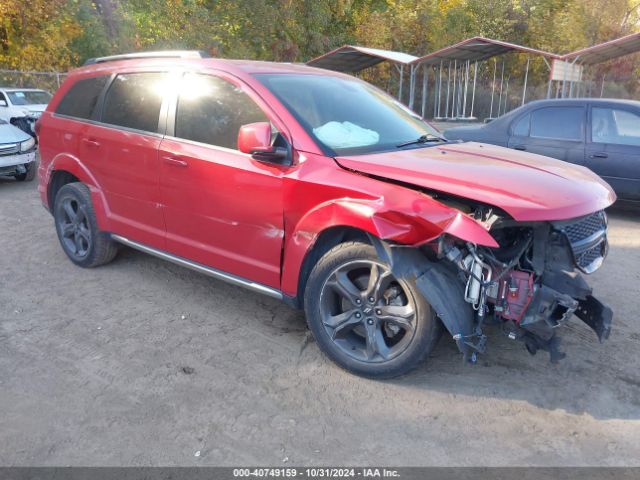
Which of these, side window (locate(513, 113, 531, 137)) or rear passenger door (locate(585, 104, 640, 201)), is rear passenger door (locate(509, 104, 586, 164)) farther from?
rear passenger door (locate(585, 104, 640, 201))

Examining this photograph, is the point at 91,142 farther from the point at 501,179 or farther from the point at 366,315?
the point at 501,179

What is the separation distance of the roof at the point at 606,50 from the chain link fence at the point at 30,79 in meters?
18.0

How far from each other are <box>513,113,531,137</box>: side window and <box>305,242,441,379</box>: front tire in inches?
212

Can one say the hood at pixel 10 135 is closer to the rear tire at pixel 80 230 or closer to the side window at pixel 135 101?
the rear tire at pixel 80 230

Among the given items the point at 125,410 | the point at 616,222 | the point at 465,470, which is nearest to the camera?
the point at 465,470

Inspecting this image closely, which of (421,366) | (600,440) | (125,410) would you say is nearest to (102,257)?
(125,410)

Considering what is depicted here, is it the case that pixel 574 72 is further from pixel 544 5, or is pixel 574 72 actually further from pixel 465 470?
pixel 465 470

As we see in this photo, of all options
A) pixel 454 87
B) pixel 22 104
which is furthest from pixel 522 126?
pixel 454 87

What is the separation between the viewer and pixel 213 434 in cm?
284

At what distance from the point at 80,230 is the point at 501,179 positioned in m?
3.85

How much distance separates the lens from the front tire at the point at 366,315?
10.2 ft

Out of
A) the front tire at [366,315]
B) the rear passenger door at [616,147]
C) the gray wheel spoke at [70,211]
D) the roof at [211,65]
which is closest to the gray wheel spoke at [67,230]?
the gray wheel spoke at [70,211]

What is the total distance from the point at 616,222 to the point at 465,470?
5.70 meters


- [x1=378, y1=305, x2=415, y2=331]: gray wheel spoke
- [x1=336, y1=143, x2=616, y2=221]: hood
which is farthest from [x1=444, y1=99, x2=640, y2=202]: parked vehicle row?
[x1=378, y1=305, x2=415, y2=331]: gray wheel spoke
